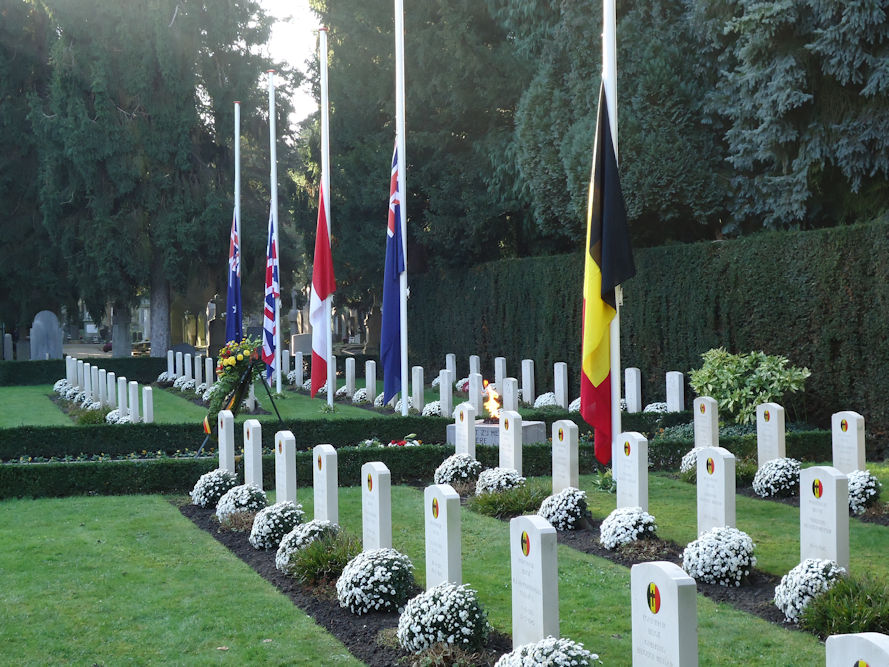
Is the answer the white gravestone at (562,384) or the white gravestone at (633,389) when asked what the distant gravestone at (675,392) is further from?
the white gravestone at (562,384)

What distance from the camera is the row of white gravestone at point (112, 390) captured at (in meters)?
18.2

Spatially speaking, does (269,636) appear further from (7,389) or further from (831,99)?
(7,389)

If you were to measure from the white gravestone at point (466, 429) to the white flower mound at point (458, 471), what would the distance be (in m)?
0.20

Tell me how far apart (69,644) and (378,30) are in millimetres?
26786

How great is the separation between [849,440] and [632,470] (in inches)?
119

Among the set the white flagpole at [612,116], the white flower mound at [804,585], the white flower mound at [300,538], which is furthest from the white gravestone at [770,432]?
the white flower mound at [300,538]

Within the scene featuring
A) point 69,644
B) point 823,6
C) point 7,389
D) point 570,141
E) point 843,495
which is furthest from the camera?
point 7,389

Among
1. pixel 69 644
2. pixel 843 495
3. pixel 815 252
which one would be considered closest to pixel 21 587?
pixel 69 644

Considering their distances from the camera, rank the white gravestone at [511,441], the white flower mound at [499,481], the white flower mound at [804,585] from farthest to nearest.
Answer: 1. the white gravestone at [511,441]
2. the white flower mound at [499,481]
3. the white flower mound at [804,585]

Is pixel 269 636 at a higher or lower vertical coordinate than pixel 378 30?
lower

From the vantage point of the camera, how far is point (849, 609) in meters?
6.53

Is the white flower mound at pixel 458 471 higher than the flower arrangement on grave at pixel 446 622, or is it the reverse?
the white flower mound at pixel 458 471

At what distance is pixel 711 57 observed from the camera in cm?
1958

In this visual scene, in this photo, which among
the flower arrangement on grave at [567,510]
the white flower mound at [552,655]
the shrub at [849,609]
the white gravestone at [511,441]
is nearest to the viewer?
the white flower mound at [552,655]
